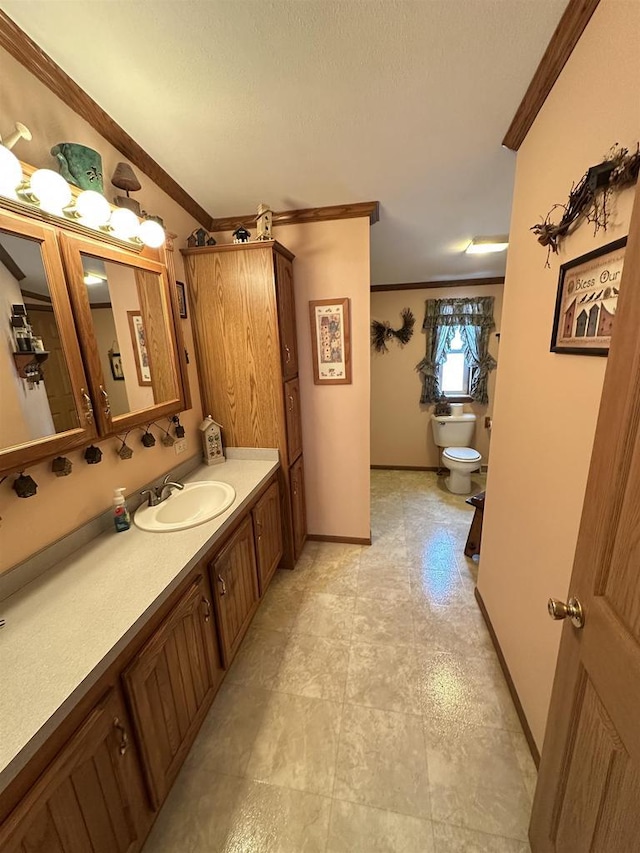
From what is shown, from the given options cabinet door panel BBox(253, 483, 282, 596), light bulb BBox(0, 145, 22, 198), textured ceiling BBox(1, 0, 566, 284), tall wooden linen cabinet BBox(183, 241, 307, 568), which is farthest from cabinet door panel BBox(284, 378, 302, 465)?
light bulb BBox(0, 145, 22, 198)

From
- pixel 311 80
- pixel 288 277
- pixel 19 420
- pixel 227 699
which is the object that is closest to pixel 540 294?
pixel 311 80

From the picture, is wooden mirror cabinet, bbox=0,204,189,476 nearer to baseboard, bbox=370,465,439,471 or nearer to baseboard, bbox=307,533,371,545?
baseboard, bbox=307,533,371,545

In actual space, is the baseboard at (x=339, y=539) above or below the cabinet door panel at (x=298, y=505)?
below

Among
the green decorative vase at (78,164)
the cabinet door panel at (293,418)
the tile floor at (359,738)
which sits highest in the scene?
the green decorative vase at (78,164)

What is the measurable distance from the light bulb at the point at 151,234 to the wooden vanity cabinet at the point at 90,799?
164cm

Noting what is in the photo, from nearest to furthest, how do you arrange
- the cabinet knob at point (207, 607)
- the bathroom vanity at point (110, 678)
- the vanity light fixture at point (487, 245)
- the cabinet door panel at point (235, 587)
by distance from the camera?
the bathroom vanity at point (110, 678), the cabinet knob at point (207, 607), the cabinet door panel at point (235, 587), the vanity light fixture at point (487, 245)

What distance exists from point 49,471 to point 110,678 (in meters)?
0.70

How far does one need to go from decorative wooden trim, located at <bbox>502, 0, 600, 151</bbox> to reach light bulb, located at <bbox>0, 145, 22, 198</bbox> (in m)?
1.60

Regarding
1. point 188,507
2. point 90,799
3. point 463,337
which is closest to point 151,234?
point 188,507

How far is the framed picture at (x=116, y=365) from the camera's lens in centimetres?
132

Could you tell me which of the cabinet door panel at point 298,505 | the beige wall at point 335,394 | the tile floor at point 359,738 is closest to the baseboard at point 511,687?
the tile floor at point 359,738

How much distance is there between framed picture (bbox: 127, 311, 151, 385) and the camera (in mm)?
1456

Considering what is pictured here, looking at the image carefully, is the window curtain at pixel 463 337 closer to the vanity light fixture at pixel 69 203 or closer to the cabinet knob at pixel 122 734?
the vanity light fixture at pixel 69 203

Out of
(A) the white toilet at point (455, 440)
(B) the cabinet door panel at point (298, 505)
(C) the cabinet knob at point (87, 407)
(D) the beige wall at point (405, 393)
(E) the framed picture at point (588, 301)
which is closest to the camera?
(E) the framed picture at point (588, 301)
